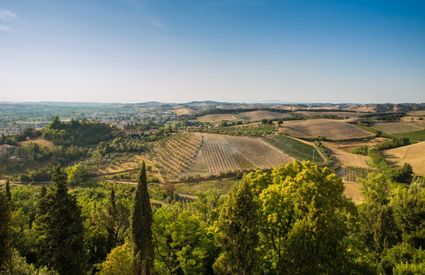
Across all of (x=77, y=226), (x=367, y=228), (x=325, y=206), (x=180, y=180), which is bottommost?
(x=180, y=180)

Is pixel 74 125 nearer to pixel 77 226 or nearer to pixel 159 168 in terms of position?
pixel 159 168

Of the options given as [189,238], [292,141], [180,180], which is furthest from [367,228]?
[292,141]

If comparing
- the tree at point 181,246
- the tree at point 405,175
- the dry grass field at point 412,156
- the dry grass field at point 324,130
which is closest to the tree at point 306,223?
the tree at point 181,246

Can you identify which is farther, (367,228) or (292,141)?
(292,141)

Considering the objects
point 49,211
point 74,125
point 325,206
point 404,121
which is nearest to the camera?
point 325,206

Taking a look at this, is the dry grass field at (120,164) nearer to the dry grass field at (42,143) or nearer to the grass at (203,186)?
the grass at (203,186)

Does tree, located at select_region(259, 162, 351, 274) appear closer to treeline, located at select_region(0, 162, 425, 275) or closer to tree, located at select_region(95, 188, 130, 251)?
treeline, located at select_region(0, 162, 425, 275)

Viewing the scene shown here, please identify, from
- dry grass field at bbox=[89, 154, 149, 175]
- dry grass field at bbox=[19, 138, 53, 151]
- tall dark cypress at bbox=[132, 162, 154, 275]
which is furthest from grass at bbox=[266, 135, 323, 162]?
dry grass field at bbox=[19, 138, 53, 151]

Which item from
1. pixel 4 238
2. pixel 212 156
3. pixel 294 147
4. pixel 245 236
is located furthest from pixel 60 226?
pixel 294 147
